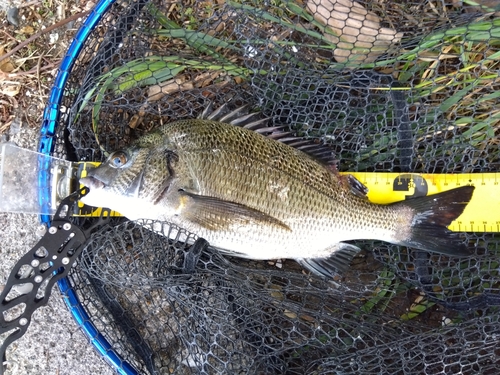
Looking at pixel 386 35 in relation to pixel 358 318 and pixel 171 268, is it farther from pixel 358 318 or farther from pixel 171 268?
pixel 171 268

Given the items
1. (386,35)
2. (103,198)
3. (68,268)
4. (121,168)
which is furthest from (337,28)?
(68,268)

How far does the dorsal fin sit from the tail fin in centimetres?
53

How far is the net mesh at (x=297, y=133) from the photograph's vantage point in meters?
2.47

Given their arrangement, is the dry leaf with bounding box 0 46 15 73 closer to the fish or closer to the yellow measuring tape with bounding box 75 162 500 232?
the yellow measuring tape with bounding box 75 162 500 232

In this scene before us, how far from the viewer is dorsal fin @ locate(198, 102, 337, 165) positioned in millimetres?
2627

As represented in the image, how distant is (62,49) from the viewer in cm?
302

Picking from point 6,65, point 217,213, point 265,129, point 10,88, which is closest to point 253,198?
point 217,213

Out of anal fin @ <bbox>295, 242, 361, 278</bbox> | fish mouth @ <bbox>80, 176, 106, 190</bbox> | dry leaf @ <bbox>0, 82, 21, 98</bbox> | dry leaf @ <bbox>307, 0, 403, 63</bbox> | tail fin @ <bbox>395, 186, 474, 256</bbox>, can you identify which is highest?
dry leaf @ <bbox>307, 0, 403, 63</bbox>

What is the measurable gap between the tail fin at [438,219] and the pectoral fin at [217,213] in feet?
2.59

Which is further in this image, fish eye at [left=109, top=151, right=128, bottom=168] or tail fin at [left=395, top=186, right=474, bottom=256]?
tail fin at [left=395, top=186, right=474, bottom=256]

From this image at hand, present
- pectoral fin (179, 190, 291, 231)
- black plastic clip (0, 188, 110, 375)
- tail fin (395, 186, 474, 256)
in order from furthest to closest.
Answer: tail fin (395, 186, 474, 256)
pectoral fin (179, 190, 291, 231)
black plastic clip (0, 188, 110, 375)

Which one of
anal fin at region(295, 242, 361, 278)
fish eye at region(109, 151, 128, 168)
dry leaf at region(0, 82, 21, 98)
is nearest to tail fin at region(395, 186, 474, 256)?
anal fin at region(295, 242, 361, 278)

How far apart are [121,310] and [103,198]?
2.34 feet

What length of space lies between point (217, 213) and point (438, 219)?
1226 millimetres
